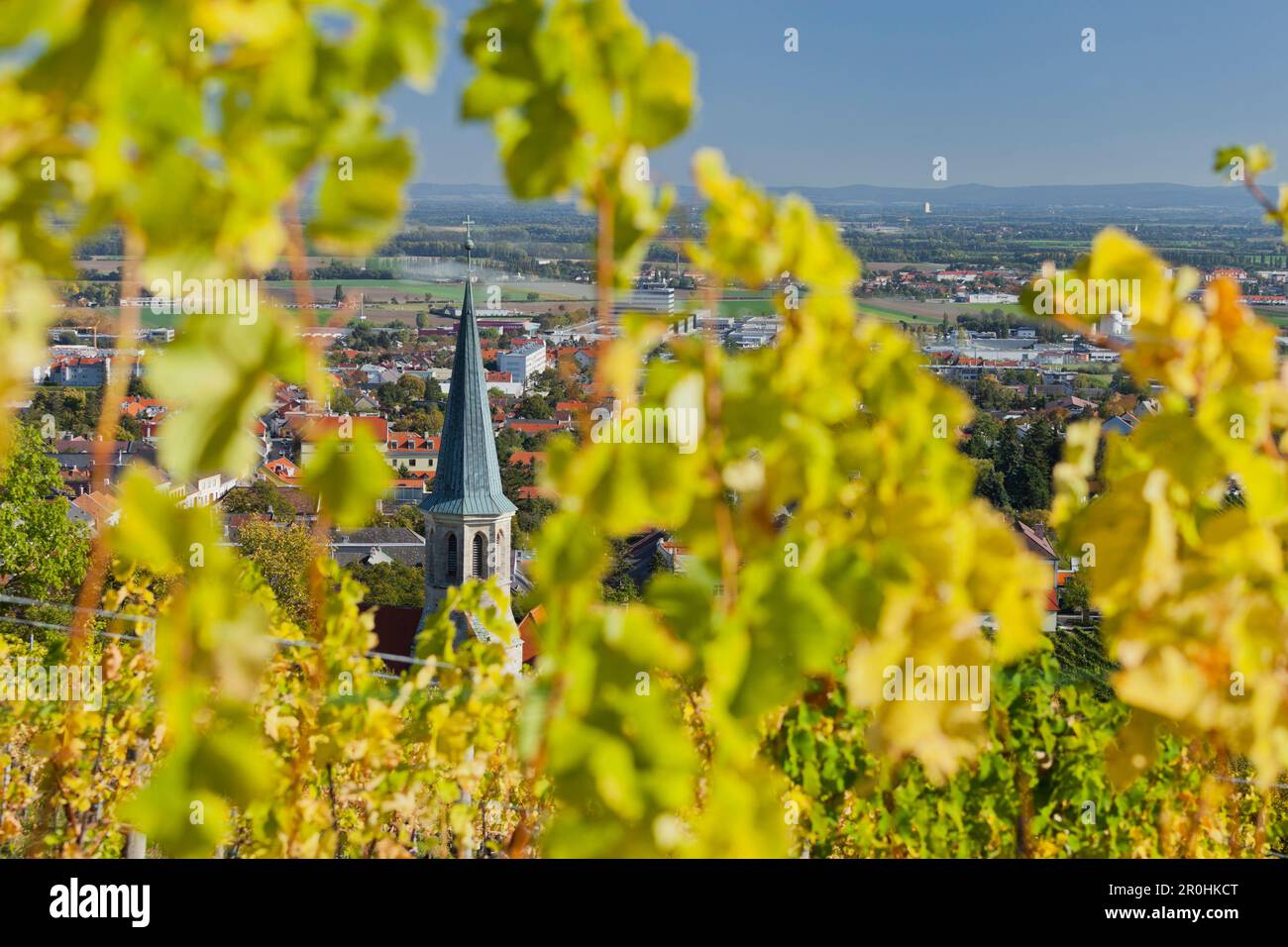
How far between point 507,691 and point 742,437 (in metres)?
0.93

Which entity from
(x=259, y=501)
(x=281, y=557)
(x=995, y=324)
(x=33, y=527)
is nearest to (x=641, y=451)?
(x=33, y=527)

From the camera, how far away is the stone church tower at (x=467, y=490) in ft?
72.2

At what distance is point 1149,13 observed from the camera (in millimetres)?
37000

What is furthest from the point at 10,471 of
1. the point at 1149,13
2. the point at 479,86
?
the point at 1149,13

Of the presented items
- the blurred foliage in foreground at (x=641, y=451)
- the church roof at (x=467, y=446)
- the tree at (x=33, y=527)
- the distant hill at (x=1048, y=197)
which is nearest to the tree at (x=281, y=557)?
the church roof at (x=467, y=446)

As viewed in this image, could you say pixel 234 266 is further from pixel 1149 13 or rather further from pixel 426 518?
pixel 1149 13

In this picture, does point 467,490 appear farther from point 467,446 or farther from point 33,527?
point 33,527

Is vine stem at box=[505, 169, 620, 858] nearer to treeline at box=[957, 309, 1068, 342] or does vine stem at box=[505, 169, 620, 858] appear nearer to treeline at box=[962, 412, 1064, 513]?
treeline at box=[962, 412, 1064, 513]

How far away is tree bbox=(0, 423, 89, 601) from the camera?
17.5 m

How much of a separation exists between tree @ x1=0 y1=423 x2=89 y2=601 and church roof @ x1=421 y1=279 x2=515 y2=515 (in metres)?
6.43

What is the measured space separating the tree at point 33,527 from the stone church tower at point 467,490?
21.0 feet

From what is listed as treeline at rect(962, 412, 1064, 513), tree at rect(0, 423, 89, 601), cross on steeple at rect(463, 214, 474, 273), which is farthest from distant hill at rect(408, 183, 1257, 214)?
tree at rect(0, 423, 89, 601)

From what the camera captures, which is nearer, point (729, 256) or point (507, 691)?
point (729, 256)

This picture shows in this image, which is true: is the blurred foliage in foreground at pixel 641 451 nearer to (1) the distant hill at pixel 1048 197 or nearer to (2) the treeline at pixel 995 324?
(1) the distant hill at pixel 1048 197
